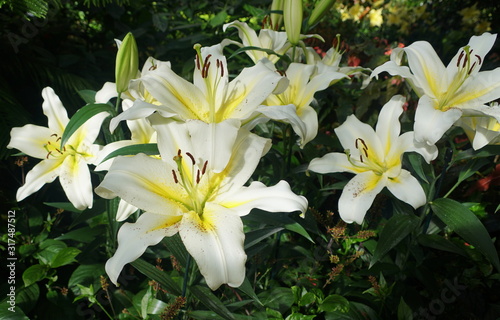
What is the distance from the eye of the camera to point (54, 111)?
0.95 metres

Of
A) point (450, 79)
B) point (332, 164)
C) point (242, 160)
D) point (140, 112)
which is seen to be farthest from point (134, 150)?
point (450, 79)

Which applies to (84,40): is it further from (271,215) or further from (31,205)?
(271,215)

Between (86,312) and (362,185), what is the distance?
2.42 ft

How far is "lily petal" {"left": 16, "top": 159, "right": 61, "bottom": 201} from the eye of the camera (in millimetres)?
873

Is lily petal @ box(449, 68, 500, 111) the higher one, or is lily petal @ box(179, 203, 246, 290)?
lily petal @ box(449, 68, 500, 111)

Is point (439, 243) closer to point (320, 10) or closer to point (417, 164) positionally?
point (417, 164)

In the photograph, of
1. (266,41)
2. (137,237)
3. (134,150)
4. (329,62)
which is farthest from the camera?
(329,62)

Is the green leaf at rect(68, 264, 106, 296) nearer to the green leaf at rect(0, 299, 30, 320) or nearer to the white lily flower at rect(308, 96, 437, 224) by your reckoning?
the green leaf at rect(0, 299, 30, 320)

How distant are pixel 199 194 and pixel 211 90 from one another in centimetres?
19

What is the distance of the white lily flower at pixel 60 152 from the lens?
33.7 inches

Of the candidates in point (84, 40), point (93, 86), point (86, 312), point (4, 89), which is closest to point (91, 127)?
point (86, 312)

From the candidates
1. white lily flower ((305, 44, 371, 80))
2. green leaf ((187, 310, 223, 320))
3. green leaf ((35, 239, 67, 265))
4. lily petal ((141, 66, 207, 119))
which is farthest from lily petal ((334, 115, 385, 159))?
green leaf ((35, 239, 67, 265))

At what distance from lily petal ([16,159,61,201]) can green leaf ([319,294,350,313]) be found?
24.8 inches

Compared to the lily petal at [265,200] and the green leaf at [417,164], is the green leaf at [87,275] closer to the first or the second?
the lily petal at [265,200]
